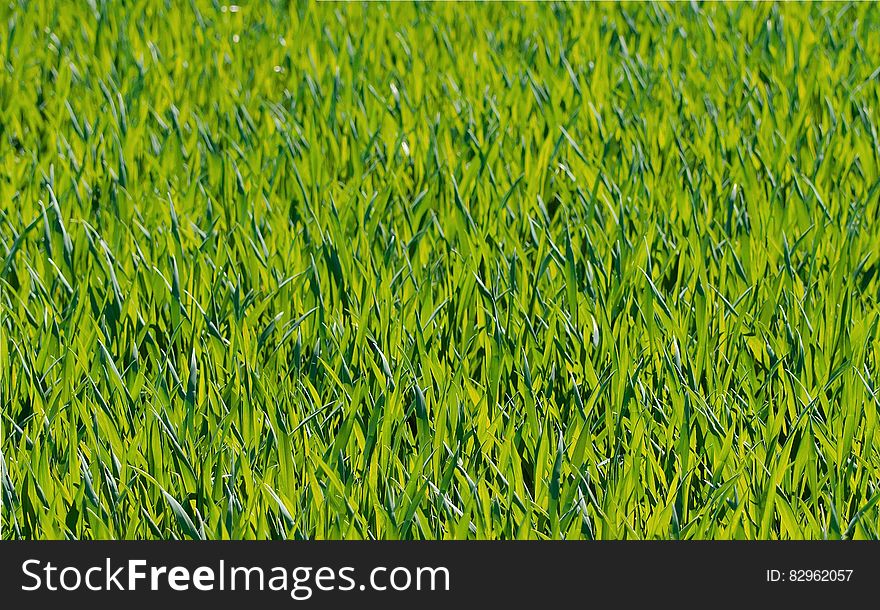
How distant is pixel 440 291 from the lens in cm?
214

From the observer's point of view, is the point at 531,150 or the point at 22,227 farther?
the point at 531,150

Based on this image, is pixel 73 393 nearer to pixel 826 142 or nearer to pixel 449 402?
pixel 449 402

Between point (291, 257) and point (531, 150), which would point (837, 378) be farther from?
point (531, 150)

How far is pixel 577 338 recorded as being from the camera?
1923mm

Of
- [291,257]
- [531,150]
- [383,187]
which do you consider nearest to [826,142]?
[531,150]

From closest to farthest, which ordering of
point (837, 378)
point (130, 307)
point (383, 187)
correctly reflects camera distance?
1. point (837, 378)
2. point (130, 307)
3. point (383, 187)

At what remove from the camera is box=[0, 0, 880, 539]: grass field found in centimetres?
160

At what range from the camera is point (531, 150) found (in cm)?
296

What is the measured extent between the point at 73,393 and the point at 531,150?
153cm

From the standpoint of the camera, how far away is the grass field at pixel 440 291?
1.60 meters

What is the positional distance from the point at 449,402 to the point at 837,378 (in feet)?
2.06

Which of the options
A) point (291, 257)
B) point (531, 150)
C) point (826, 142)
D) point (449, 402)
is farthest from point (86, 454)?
point (826, 142)
